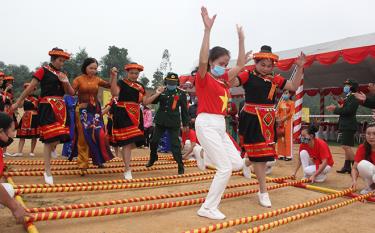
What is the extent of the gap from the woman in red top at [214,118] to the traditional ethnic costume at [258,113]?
481 millimetres

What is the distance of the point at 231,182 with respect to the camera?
564cm

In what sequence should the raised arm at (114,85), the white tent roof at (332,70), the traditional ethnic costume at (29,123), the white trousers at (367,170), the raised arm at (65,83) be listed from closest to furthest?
the white trousers at (367,170) → the raised arm at (65,83) → the raised arm at (114,85) → the traditional ethnic costume at (29,123) → the white tent roof at (332,70)

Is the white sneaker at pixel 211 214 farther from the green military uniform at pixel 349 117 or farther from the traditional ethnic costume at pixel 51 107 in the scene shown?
the green military uniform at pixel 349 117

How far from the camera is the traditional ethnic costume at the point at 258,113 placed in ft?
13.8

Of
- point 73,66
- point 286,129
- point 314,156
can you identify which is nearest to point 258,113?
point 314,156

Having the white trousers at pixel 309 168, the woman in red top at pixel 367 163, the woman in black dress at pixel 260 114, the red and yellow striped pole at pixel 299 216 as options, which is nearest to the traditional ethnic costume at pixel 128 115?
the woman in black dress at pixel 260 114

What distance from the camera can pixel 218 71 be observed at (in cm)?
374

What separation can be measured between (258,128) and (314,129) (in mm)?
1852

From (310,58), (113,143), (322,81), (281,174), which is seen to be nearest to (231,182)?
(281,174)

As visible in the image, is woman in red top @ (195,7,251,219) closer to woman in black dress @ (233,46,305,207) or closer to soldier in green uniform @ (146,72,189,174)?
woman in black dress @ (233,46,305,207)

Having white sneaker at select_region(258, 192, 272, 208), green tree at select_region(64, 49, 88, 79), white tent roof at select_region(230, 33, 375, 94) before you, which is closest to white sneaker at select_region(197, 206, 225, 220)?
white sneaker at select_region(258, 192, 272, 208)

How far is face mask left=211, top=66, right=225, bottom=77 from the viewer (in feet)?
12.2

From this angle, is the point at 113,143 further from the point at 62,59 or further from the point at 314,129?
the point at 314,129

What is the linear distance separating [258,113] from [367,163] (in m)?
1.76
